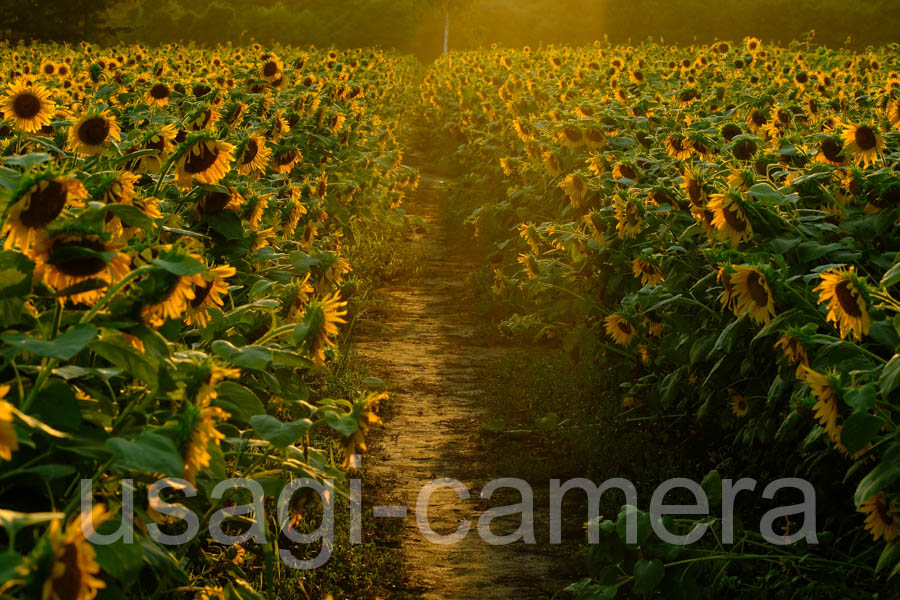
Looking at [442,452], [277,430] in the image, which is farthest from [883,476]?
[442,452]

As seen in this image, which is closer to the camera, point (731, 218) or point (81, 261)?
point (81, 261)

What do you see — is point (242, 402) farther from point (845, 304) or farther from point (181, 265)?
point (845, 304)

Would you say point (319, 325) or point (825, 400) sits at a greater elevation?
point (319, 325)

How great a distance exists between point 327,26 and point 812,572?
37895 mm

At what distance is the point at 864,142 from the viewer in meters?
3.90

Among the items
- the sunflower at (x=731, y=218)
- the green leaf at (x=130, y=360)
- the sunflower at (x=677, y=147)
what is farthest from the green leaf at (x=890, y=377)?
the sunflower at (x=677, y=147)

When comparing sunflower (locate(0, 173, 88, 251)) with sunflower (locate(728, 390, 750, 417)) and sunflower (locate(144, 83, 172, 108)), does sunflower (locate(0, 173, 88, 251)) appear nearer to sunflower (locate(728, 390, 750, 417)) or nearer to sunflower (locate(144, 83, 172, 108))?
sunflower (locate(728, 390, 750, 417))

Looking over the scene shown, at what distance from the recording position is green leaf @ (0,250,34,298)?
69.2 inches

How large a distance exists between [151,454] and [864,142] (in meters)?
3.33

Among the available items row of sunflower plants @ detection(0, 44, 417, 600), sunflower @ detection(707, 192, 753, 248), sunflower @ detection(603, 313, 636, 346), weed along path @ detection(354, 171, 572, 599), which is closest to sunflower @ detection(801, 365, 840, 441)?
sunflower @ detection(707, 192, 753, 248)

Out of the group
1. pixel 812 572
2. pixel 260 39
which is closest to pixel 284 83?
pixel 812 572

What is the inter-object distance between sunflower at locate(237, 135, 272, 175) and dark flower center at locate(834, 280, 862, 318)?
203 cm

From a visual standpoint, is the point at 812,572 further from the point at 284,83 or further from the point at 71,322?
the point at 284,83

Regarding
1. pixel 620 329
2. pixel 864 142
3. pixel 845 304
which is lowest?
pixel 845 304
